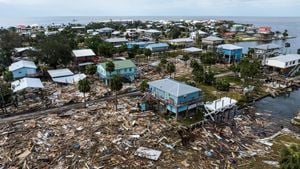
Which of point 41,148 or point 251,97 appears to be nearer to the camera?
point 41,148

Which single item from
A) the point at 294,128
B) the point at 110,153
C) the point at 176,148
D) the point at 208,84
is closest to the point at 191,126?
the point at 176,148

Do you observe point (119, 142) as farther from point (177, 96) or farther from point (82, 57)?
point (82, 57)

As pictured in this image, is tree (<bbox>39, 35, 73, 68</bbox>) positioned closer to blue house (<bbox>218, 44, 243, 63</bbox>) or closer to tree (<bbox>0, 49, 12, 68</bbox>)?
tree (<bbox>0, 49, 12, 68</bbox>)

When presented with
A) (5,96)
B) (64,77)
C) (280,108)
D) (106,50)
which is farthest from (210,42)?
(5,96)

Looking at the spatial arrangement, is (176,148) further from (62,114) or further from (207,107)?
(62,114)

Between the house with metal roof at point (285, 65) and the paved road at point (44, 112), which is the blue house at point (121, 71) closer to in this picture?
the paved road at point (44, 112)

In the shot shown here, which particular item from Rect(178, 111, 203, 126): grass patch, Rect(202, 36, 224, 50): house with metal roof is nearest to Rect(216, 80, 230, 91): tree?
Rect(178, 111, 203, 126): grass patch
